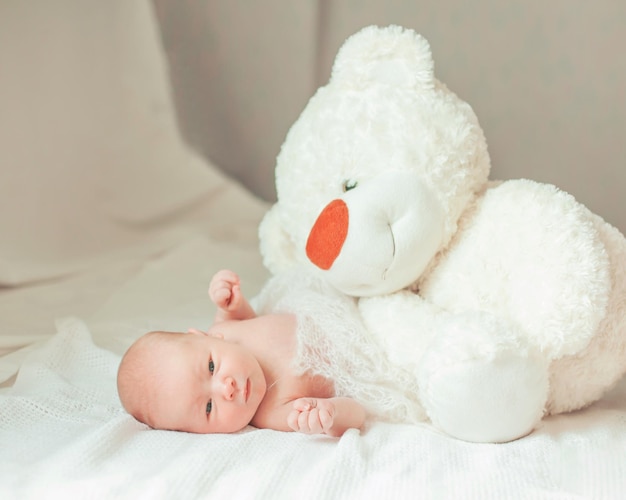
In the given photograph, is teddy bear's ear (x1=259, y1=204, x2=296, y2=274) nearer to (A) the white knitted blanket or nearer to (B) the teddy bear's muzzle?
(B) the teddy bear's muzzle

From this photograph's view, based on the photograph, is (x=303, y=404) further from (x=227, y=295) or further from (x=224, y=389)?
(x=227, y=295)

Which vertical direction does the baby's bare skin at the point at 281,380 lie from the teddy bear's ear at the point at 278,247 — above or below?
below

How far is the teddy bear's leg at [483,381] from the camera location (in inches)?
36.6

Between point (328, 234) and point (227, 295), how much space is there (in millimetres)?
229

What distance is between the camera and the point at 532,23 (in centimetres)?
167

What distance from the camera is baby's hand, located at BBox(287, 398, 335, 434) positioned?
0.97m

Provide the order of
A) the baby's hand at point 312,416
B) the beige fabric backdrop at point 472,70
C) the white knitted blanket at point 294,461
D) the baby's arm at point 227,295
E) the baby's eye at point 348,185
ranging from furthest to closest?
the beige fabric backdrop at point 472,70 → the baby's arm at point 227,295 → the baby's eye at point 348,185 → the baby's hand at point 312,416 → the white knitted blanket at point 294,461

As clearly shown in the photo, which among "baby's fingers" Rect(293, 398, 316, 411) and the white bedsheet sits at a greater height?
"baby's fingers" Rect(293, 398, 316, 411)

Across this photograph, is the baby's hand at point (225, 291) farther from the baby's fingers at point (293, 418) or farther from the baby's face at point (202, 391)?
the baby's fingers at point (293, 418)

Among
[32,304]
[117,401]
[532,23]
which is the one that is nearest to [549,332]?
[117,401]

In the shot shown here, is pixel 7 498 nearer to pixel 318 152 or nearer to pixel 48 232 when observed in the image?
pixel 318 152

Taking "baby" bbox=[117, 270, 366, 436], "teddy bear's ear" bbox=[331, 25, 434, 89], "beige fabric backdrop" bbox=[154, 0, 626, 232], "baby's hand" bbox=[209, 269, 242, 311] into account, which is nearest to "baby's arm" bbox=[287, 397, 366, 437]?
"baby" bbox=[117, 270, 366, 436]

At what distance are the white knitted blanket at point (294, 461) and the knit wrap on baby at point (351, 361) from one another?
0.03m

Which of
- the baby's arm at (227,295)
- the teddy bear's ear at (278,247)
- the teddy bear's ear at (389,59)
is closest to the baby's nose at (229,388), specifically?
the baby's arm at (227,295)
